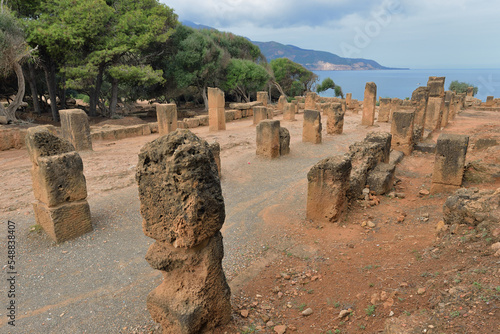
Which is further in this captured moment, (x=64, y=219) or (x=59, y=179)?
(x=64, y=219)

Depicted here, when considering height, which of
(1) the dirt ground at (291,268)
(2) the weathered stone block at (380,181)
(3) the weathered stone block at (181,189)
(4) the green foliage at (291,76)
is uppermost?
(4) the green foliage at (291,76)

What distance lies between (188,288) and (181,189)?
113cm

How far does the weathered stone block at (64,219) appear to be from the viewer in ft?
21.1

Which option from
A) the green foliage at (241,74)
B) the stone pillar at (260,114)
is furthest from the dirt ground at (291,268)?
the green foliage at (241,74)

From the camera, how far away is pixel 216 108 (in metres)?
18.8

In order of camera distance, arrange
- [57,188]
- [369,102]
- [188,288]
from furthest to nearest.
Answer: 1. [369,102]
2. [57,188]
3. [188,288]

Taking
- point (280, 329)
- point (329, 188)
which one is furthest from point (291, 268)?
point (329, 188)

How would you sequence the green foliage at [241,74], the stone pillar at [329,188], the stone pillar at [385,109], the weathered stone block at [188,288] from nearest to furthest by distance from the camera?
the weathered stone block at [188,288]
the stone pillar at [329,188]
the stone pillar at [385,109]
the green foliage at [241,74]

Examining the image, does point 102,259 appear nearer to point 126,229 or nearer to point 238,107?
point 126,229

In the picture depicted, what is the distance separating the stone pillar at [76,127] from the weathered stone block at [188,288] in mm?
11372

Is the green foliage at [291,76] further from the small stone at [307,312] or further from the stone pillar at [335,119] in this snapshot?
the small stone at [307,312]

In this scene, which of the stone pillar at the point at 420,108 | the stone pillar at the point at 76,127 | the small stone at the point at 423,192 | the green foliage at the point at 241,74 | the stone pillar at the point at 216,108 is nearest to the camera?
the small stone at the point at 423,192

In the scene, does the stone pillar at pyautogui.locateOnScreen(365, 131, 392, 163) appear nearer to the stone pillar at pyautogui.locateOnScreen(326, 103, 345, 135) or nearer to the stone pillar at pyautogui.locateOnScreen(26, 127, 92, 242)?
the stone pillar at pyautogui.locateOnScreen(326, 103, 345, 135)

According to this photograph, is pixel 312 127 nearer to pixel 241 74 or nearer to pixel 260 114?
pixel 260 114
